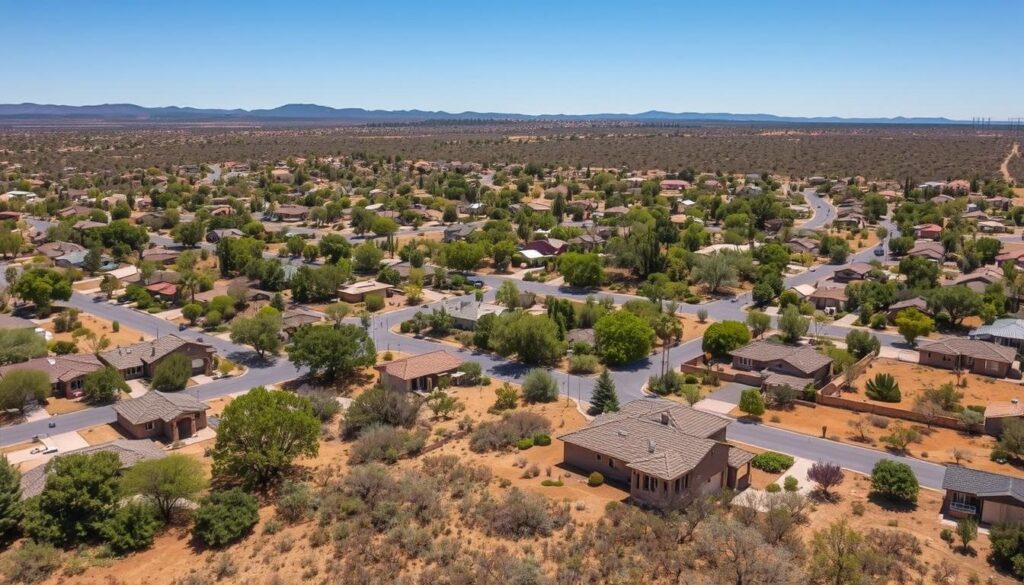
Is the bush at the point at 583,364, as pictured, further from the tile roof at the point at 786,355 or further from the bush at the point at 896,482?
the bush at the point at 896,482

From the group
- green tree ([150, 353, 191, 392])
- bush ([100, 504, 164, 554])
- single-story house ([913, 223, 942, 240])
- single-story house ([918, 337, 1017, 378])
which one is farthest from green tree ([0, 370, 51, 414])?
single-story house ([913, 223, 942, 240])

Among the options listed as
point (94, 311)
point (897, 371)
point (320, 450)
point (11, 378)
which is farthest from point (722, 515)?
point (94, 311)

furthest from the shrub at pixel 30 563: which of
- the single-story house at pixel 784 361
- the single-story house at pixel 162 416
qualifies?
the single-story house at pixel 784 361

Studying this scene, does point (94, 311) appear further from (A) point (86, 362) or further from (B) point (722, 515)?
(B) point (722, 515)

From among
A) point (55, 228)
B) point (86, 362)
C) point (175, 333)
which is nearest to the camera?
point (86, 362)

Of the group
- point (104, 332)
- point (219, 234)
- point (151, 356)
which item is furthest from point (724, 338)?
point (219, 234)

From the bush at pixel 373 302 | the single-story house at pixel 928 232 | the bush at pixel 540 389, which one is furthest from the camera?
the single-story house at pixel 928 232

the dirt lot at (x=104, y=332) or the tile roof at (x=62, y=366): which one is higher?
the tile roof at (x=62, y=366)
